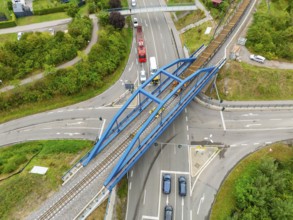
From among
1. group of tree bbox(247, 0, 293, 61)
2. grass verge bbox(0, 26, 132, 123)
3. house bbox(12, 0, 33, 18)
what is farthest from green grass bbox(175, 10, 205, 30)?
house bbox(12, 0, 33, 18)

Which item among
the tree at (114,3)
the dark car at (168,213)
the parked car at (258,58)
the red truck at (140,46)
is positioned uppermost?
the tree at (114,3)

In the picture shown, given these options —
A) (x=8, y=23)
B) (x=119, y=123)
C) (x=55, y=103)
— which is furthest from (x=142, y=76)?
(x=8, y=23)

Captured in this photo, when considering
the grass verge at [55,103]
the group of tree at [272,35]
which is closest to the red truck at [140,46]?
the grass verge at [55,103]

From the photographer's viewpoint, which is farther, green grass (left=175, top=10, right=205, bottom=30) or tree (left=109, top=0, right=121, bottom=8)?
green grass (left=175, top=10, right=205, bottom=30)

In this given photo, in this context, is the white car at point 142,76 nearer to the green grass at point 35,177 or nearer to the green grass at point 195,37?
the green grass at point 195,37

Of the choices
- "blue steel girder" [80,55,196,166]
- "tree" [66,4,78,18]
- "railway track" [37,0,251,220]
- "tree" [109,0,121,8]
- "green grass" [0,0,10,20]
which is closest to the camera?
"railway track" [37,0,251,220]

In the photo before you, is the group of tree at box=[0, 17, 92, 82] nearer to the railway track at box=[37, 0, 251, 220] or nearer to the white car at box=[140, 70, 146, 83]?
the white car at box=[140, 70, 146, 83]
